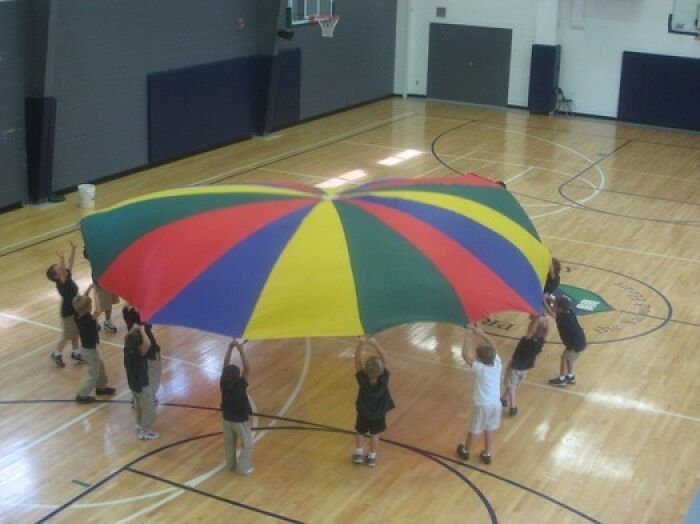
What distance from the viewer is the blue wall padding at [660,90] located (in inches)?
795

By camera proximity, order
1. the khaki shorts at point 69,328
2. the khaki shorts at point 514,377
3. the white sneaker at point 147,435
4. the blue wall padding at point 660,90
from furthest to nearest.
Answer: the blue wall padding at point 660,90
the khaki shorts at point 69,328
the khaki shorts at point 514,377
the white sneaker at point 147,435

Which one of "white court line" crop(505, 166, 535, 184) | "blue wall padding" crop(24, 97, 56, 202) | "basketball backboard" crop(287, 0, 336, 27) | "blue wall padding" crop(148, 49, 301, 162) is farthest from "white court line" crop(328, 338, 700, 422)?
"basketball backboard" crop(287, 0, 336, 27)

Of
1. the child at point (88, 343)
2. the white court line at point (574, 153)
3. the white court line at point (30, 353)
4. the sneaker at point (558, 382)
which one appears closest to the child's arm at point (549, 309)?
the sneaker at point (558, 382)

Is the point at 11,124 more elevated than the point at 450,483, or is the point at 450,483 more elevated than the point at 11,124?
the point at 11,124

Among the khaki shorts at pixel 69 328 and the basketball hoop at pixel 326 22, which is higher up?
the basketball hoop at pixel 326 22

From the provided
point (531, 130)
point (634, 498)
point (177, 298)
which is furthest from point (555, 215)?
point (177, 298)

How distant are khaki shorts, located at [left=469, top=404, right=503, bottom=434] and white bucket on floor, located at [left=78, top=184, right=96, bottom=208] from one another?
7.86 meters

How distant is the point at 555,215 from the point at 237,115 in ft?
20.9

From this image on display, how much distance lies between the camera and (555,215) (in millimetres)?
14289

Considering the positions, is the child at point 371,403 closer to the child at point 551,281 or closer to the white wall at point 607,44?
the child at point 551,281

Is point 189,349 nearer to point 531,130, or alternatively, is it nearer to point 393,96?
point 531,130

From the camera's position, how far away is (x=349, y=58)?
69.1ft

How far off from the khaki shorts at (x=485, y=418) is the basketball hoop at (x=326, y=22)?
41.3ft

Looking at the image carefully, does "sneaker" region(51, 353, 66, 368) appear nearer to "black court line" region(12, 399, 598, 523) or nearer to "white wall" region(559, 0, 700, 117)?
"black court line" region(12, 399, 598, 523)
